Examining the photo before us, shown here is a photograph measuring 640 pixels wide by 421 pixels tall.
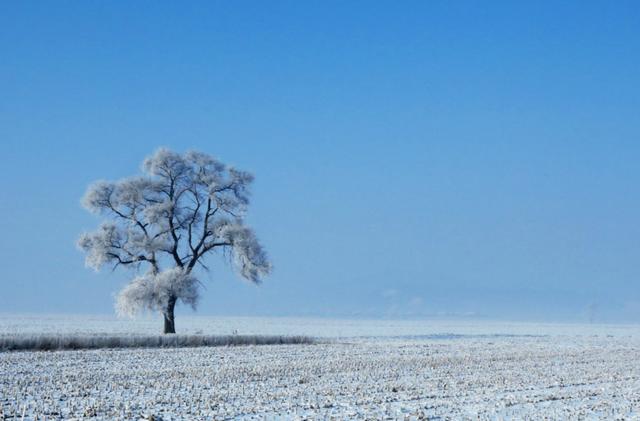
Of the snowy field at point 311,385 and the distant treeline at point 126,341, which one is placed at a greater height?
the distant treeline at point 126,341

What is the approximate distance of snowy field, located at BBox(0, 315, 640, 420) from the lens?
55.2ft

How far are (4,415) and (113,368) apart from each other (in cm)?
1019

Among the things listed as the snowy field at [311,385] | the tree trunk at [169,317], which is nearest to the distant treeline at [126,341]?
the snowy field at [311,385]

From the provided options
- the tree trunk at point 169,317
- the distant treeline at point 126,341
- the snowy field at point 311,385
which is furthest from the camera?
the tree trunk at point 169,317

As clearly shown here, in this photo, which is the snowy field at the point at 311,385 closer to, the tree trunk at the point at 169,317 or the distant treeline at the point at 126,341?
the distant treeline at the point at 126,341

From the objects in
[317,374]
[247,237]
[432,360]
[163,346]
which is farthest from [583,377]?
[247,237]

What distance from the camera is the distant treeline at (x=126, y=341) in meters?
33.8

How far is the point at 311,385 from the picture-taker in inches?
846

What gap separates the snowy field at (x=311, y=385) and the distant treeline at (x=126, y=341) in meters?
2.47

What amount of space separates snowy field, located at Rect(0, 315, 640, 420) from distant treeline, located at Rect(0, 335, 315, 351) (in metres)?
2.47

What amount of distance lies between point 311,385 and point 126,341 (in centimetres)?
1765

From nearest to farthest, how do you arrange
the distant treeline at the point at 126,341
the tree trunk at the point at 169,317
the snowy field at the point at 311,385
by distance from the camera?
the snowy field at the point at 311,385
the distant treeline at the point at 126,341
the tree trunk at the point at 169,317

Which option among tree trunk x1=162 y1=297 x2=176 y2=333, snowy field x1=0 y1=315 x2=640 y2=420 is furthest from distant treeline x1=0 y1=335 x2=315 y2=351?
tree trunk x1=162 y1=297 x2=176 y2=333

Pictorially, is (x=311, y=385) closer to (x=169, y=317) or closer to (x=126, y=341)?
(x=126, y=341)
